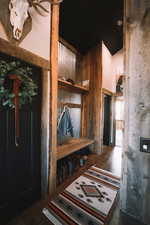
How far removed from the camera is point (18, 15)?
159cm

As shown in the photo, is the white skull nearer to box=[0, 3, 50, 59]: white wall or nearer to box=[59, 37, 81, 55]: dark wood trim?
box=[0, 3, 50, 59]: white wall

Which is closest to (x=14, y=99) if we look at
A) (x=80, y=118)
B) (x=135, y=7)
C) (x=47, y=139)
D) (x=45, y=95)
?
(x=45, y=95)

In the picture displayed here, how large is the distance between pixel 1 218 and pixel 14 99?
4.74ft

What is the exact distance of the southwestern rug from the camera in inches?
66.7

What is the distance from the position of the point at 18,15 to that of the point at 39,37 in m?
0.48

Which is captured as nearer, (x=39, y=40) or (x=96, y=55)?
(x=39, y=40)

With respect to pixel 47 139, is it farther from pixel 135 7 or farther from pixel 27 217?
pixel 135 7

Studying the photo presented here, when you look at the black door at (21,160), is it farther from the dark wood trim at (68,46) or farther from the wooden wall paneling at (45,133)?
the dark wood trim at (68,46)

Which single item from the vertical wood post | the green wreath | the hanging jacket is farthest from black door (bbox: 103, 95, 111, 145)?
the green wreath

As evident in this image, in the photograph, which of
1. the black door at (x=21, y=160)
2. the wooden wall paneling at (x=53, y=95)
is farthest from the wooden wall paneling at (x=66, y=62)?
the black door at (x=21, y=160)

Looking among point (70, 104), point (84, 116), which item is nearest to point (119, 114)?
point (84, 116)

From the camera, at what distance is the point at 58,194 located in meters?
2.22

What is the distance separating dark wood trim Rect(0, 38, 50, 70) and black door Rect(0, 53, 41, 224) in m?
0.12

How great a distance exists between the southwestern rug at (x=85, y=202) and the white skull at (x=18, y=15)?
235 cm
